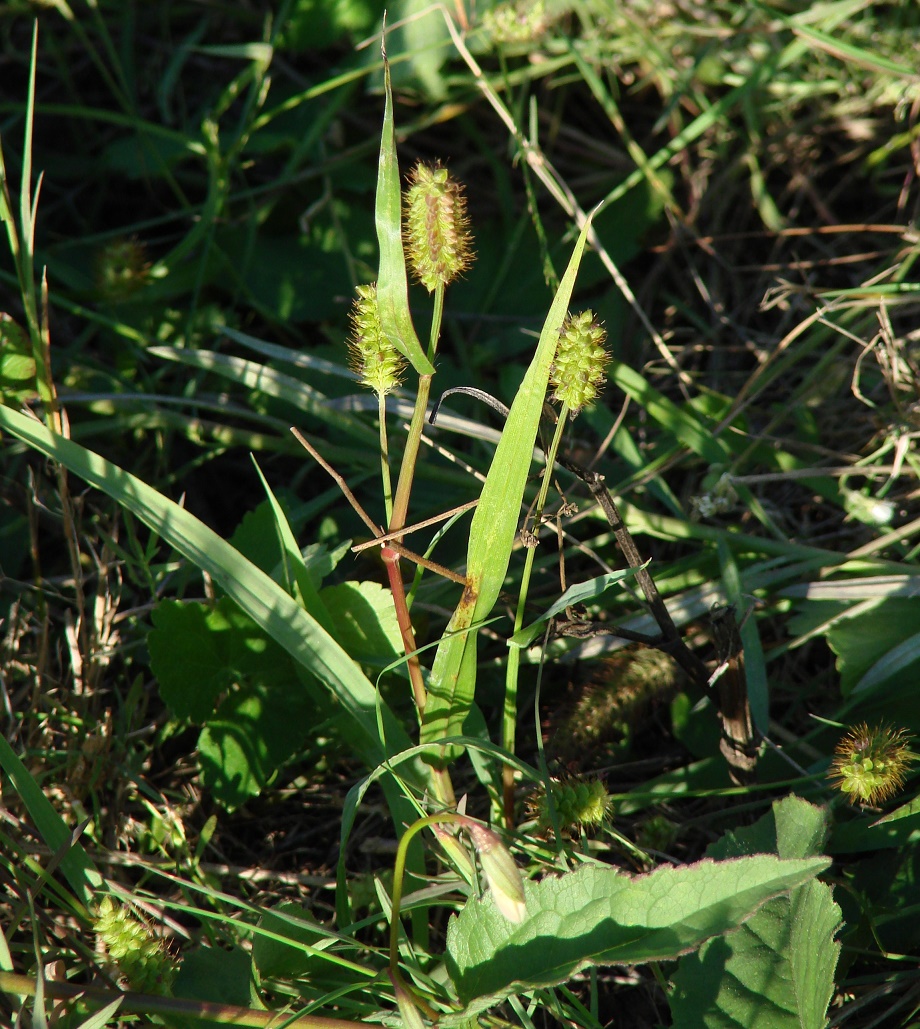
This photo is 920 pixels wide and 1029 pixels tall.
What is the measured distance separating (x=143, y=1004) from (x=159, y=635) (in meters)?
0.57

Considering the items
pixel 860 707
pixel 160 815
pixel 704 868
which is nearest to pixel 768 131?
pixel 860 707

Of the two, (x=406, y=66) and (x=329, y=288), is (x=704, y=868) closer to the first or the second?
(x=329, y=288)

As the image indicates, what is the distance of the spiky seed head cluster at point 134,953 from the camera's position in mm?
1188

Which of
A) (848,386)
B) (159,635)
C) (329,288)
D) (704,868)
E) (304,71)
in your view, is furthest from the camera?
(304,71)

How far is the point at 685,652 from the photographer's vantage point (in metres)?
1.37

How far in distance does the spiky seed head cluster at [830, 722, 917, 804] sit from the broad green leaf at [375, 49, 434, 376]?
83 centimetres

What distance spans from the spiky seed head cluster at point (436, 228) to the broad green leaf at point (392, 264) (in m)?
0.02

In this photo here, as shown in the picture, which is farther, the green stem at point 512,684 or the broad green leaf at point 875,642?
the broad green leaf at point 875,642

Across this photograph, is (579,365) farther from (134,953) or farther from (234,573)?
(134,953)

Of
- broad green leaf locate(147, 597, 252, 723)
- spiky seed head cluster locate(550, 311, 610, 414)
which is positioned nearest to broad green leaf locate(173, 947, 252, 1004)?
broad green leaf locate(147, 597, 252, 723)

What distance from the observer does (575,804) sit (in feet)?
4.28

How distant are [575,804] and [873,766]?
1.38 ft

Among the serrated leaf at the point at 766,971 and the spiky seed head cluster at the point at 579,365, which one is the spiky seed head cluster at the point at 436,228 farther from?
the serrated leaf at the point at 766,971

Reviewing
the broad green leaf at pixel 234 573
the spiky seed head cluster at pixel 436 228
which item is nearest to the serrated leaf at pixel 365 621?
the broad green leaf at pixel 234 573
